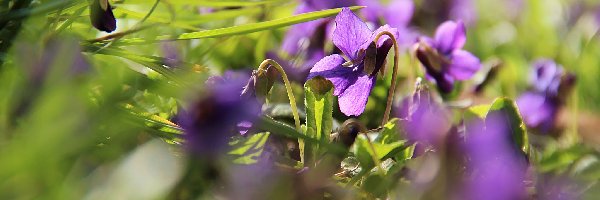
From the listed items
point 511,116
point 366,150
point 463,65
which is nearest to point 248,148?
point 366,150

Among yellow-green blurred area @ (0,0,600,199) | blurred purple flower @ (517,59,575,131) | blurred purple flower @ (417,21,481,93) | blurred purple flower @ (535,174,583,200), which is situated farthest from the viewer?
blurred purple flower @ (517,59,575,131)

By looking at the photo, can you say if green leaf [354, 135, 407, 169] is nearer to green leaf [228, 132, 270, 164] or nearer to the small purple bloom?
green leaf [228, 132, 270, 164]

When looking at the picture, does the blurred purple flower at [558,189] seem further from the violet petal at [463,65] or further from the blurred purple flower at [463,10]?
the blurred purple flower at [463,10]

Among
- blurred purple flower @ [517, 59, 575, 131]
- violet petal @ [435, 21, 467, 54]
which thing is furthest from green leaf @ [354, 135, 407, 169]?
blurred purple flower @ [517, 59, 575, 131]

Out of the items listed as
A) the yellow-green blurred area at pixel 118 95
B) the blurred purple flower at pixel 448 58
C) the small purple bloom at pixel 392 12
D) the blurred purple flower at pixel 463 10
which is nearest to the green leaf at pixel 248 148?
the yellow-green blurred area at pixel 118 95

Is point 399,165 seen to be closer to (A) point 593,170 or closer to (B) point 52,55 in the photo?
(A) point 593,170

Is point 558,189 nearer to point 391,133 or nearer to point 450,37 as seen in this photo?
point 391,133
